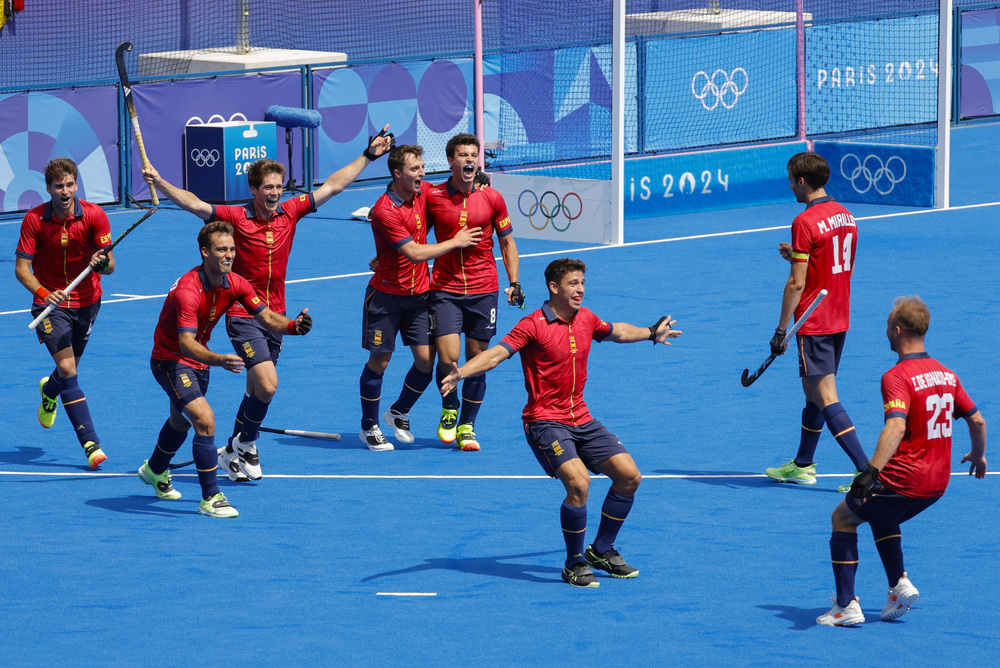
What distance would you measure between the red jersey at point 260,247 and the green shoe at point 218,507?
5.61 feet

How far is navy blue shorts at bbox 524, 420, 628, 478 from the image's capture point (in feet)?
28.0

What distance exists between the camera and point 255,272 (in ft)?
36.3

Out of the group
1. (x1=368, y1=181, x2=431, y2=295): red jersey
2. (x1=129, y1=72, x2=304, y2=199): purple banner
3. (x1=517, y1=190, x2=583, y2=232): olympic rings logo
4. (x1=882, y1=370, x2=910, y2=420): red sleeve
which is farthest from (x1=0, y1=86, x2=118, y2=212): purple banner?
(x1=882, y1=370, x2=910, y2=420): red sleeve

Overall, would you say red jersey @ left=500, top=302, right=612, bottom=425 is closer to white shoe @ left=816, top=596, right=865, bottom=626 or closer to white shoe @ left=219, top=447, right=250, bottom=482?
white shoe @ left=816, top=596, right=865, bottom=626

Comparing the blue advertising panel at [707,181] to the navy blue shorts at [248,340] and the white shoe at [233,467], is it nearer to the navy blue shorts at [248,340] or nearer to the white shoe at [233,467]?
the navy blue shorts at [248,340]

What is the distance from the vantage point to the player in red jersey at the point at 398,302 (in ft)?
38.0

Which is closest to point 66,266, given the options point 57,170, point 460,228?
point 57,170

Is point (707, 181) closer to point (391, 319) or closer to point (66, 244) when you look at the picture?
point (391, 319)

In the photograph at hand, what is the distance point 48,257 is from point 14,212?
40.0 ft

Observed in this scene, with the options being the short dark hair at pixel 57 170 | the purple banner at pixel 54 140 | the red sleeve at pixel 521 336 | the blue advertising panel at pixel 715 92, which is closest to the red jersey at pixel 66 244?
the short dark hair at pixel 57 170

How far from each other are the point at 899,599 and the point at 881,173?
55.3 ft

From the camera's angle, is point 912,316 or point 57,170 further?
point 57,170

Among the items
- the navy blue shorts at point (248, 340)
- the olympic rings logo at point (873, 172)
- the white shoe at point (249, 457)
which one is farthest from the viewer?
the olympic rings logo at point (873, 172)

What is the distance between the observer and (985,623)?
7.91 m
